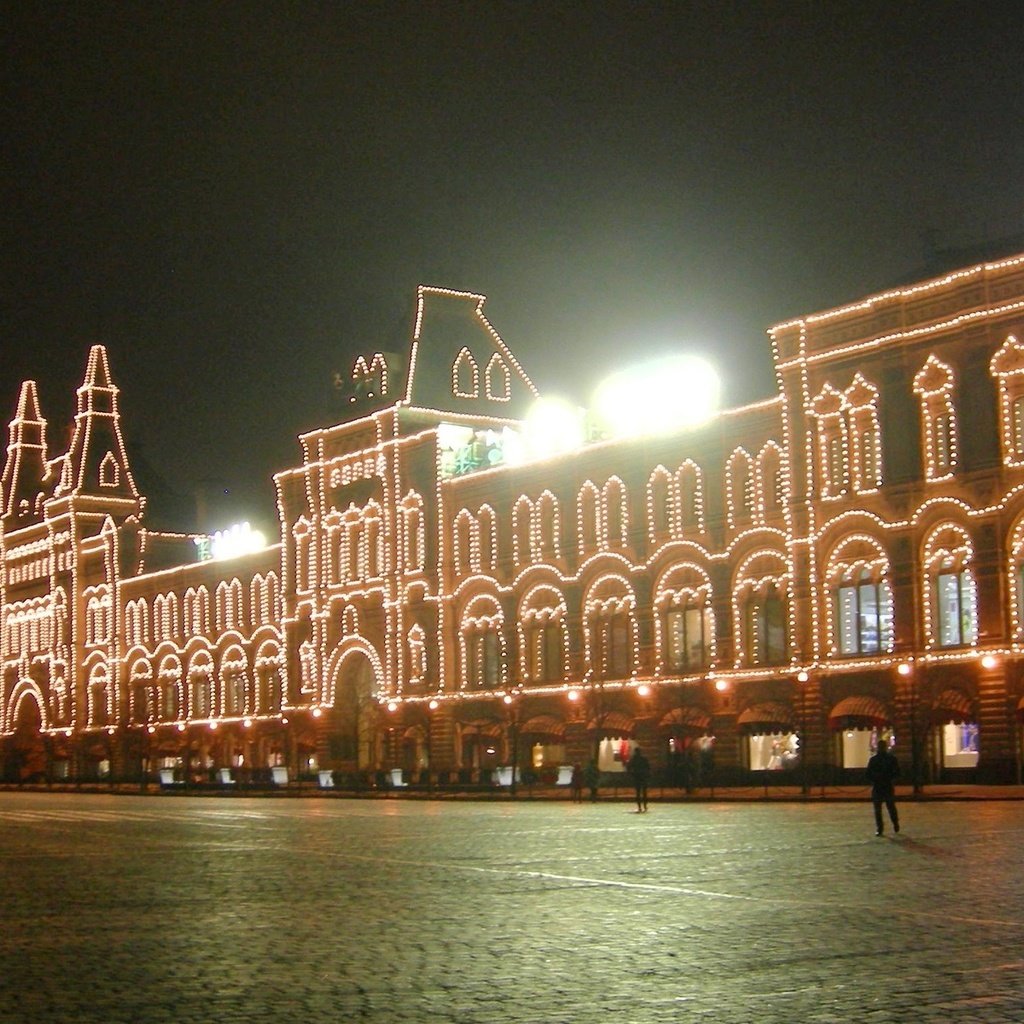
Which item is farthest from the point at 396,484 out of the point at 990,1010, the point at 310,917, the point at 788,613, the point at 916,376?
the point at 990,1010

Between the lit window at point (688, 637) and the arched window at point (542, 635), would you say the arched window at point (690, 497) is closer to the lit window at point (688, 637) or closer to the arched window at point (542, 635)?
the lit window at point (688, 637)

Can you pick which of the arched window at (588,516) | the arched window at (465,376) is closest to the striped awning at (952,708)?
the arched window at (588,516)

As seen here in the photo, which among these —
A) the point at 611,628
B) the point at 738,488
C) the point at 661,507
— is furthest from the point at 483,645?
the point at 738,488

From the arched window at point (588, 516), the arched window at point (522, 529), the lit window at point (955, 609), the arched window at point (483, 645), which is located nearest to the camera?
the lit window at point (955, 609)

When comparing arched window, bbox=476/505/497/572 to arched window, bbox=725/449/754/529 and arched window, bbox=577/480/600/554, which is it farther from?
arched window, bbox=725/449/754/529

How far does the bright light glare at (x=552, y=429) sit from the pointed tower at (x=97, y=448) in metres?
49.5

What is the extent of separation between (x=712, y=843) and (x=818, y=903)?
1097 cm

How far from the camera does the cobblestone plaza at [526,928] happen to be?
1256 centimetres

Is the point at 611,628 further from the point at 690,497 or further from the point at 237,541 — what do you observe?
the point at 237,541

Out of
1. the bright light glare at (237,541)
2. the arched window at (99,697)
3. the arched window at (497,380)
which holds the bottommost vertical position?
the arched window at (99,697)

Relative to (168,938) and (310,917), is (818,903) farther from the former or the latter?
(168,938)

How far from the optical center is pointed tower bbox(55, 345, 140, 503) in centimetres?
11850

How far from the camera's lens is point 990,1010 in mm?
11859

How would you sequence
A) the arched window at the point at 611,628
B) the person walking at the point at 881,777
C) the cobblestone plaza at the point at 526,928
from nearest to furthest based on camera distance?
the cobblestone plaza at the point at 526,928 → the person walking at the point at 881,777 → the arched window at the point at 611,628
